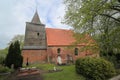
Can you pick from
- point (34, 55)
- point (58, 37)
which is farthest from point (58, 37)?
point (34, 55)

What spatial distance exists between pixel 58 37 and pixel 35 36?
245 inches

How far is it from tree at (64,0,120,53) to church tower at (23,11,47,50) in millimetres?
16226

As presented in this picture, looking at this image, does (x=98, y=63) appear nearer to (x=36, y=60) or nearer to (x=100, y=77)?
(x=100, y=77)

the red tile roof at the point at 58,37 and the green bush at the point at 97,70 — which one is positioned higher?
the red tile roof at the point at 58,37

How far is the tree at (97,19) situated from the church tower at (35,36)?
16226 mm

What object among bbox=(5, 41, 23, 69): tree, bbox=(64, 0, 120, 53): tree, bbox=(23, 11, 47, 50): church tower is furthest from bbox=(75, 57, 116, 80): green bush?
bbox=(23, 11, 47, 50): church tower

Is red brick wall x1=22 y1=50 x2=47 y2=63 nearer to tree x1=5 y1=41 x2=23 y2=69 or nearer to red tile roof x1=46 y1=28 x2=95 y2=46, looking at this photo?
red tile roof x1=46 y1=28 x2=95 y2=46

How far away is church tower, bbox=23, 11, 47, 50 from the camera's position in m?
30.9

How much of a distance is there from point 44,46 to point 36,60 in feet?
12.9

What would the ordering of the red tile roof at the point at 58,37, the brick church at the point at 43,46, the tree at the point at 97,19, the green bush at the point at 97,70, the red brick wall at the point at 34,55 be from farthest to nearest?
the red tile roof at the point at 58,37, the brick church at the point at 43,46, the red brick wall at the point at 34,55, the tree at the point at 97,19, the green bush at the point at 97,70

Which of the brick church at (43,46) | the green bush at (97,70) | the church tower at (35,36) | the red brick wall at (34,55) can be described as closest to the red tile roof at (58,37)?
the brick church at (43,46)

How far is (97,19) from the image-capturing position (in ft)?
48.5

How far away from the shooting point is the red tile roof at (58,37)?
3257 cm

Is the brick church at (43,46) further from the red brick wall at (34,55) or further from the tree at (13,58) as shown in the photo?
the tree at (13,58)
